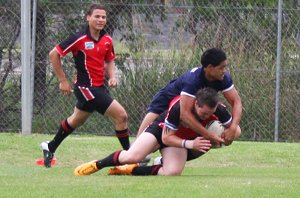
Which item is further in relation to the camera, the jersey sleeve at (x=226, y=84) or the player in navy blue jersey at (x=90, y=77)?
the player in navy blue jersey at (x=90, y=77)

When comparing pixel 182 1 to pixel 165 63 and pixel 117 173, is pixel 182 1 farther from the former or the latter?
pixel 117 173

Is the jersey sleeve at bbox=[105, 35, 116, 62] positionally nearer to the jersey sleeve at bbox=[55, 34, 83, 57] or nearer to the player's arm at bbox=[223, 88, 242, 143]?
the jersey sleeve at bbox=[55, 34, 83, 57]

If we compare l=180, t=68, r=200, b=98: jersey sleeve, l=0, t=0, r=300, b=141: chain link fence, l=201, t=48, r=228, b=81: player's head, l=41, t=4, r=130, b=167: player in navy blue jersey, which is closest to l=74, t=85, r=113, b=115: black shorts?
l=41, t=4, r=130, b=167: player in navy blue jersey

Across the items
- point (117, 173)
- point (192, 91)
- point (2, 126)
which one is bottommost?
point (2, 126)

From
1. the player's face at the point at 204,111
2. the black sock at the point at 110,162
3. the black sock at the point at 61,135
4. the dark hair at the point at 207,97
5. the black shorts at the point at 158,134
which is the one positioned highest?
the dark hair at the point at 207,97

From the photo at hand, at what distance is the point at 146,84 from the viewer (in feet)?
53.6

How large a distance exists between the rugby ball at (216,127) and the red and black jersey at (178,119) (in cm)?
4

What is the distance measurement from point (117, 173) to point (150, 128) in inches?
23.0

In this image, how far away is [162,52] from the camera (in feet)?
53.3

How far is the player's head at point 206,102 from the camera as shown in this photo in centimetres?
964

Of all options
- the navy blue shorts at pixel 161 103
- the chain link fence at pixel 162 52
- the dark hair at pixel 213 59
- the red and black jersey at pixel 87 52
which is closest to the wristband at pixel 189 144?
the dark hair at pixel 213 59

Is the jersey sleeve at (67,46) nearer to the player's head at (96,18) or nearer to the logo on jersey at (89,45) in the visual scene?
the logo on jersey at (89,45)

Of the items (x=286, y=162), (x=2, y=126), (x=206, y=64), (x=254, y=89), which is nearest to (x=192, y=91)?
(x=206, y=64)

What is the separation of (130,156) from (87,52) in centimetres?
203
